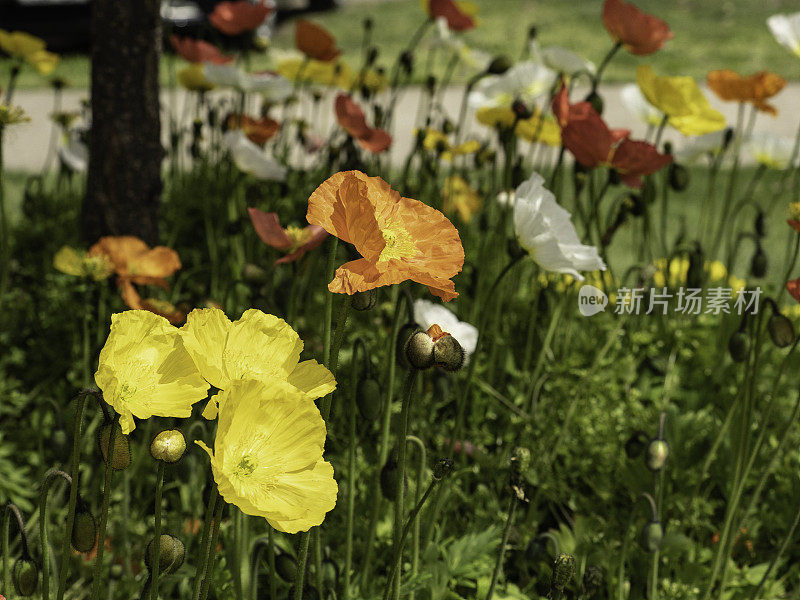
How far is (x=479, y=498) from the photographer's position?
185cm

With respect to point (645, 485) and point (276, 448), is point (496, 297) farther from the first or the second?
point (276, 448)

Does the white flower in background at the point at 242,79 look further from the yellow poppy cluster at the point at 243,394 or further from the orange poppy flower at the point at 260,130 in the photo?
the yellow poppy cluster at the point at 243,394

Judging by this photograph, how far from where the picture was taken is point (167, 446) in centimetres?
85

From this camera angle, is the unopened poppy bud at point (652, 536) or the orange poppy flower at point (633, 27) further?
the orange poppy flower at point (633, 27)

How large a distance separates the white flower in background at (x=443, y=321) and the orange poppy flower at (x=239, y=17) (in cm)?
116

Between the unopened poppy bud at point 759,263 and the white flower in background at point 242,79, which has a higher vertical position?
the white flower in background at point 242,79

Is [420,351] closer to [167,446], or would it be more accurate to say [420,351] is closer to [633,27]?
[167,446]

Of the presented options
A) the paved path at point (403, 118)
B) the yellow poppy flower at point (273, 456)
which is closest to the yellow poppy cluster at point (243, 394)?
the yellow poppy flower at point (273, 456)

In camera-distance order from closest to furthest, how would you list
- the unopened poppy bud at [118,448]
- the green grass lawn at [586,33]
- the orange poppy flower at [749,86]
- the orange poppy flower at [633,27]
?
1. the unopened poppy bud at [118,448]
2. the orange poppy flower at [633,27]
3. the orange poppy flower at [749,86]
4. the green grass lawn at [586,33]

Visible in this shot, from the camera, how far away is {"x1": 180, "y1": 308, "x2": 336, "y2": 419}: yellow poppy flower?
87cm

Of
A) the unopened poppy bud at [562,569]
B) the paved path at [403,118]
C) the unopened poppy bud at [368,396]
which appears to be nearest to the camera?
the unopened poppy bud at [562,569]

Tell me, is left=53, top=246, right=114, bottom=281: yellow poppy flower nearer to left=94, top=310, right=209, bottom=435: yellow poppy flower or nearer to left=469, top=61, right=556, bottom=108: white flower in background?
left=94, top=310, right=209, bottom=435: yellow poppy flower

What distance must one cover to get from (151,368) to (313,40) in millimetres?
1635

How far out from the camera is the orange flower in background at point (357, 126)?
1.94 meters
